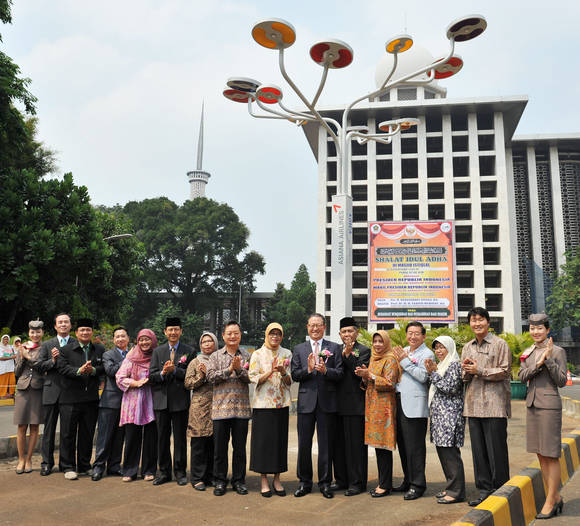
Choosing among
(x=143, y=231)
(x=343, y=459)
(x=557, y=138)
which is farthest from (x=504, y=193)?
(x=343, y=459)

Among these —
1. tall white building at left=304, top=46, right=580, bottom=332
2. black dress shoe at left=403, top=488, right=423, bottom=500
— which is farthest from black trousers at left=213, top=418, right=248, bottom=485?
tall white building at left=304, top=46, right=580, bottom=332

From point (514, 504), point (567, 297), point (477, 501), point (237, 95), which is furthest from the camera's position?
point (567, 297)

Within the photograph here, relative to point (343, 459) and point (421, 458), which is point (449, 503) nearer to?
point (421, 458)

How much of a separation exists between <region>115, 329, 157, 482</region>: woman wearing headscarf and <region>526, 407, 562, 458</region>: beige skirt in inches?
144

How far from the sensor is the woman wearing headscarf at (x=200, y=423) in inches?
199

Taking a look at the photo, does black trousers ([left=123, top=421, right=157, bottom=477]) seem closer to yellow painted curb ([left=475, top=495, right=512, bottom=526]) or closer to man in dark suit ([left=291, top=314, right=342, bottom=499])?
man in dark suit ([left=291, top=314, right=342, bottom=499])

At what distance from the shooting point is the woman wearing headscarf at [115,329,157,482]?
538 centimetres

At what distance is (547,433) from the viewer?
4.04 m

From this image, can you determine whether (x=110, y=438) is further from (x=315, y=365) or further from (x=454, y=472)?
(x=454, y=472)

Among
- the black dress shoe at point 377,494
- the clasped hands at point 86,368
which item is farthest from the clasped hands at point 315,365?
the clasped hands at point 86,368

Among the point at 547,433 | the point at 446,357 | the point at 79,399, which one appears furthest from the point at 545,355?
the point at 79,399

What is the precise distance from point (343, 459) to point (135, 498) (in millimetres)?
1946

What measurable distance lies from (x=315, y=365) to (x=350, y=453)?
2.90 feet

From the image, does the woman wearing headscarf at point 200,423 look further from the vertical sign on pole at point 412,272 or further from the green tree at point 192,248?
the green tree at point 192,248
